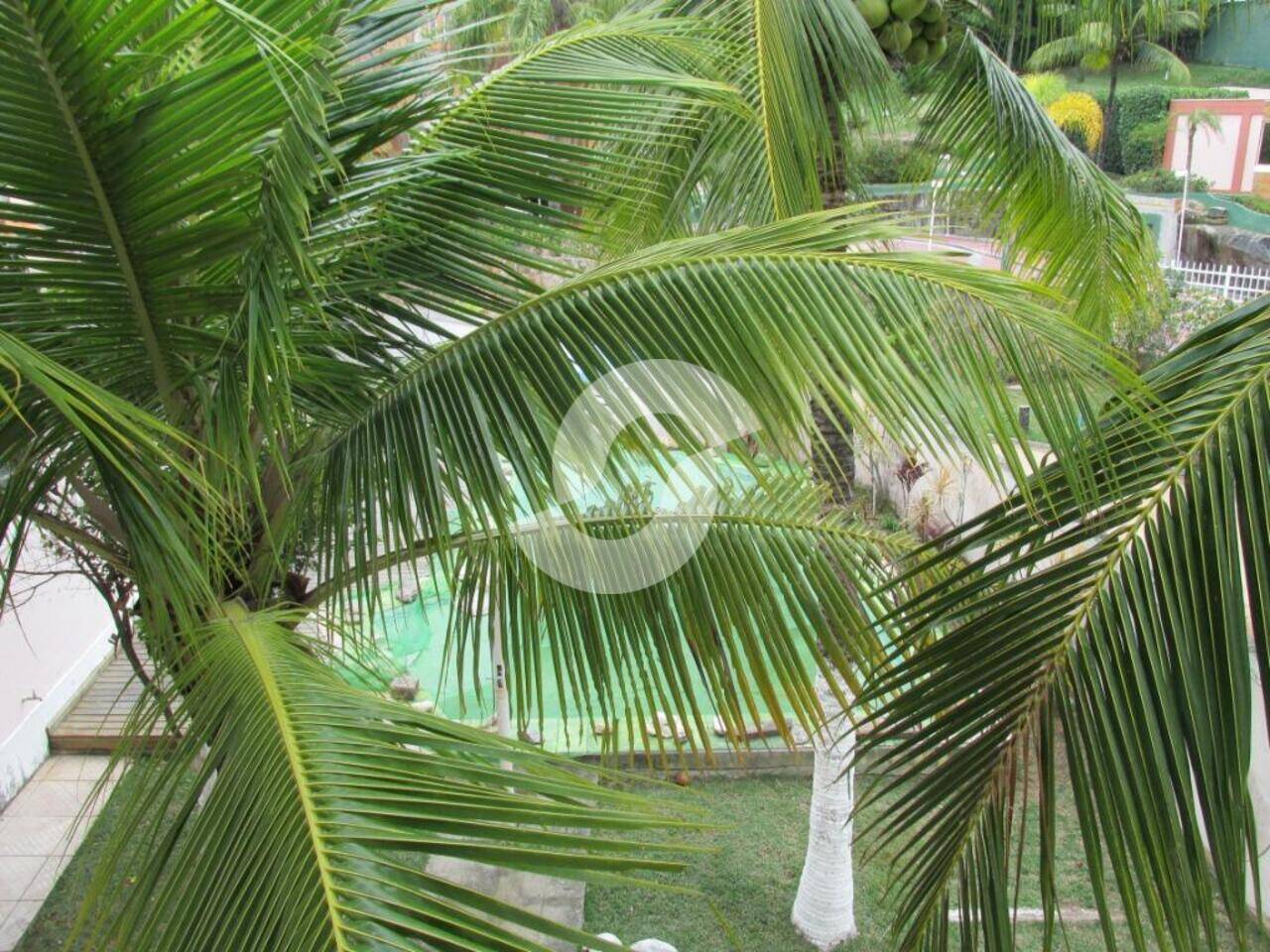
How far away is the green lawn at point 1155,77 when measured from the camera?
818 inches

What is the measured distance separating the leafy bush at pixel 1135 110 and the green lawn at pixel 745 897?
1753 centimetres

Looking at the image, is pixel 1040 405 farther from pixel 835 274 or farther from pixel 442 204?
pixel 442 204

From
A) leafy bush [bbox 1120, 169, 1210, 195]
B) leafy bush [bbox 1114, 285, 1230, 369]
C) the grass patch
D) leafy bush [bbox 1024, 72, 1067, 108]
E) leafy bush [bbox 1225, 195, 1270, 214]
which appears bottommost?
the grass patch

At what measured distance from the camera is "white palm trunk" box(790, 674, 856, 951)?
4.79 meters

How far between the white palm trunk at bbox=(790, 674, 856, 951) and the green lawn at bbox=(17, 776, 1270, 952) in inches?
4.3

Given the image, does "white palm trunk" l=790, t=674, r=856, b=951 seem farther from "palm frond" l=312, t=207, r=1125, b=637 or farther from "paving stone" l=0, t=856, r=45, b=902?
"paving stone" l=0, t=856, r=45, b=902

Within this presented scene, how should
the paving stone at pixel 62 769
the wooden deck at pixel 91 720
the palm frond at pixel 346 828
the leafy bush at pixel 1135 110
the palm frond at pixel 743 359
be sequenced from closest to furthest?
the palm frond at pixel 346 828 < the palm frond at pixel 743 359 < the paving stone at pixel 62 769 < the wooden deck at pixel 91 720 < the leafy bush at pixel 1135 110

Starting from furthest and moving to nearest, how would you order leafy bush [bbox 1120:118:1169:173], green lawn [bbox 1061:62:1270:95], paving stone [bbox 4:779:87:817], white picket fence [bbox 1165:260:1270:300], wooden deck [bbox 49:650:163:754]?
green lawn [bbox 1061:62:1270:95] < leafy bush [bbox 1120:118:1169:173] < white picket fence [bbox 1165:260:1270:300] < wooden deck [bbox 49:650:163:754] < paving stone [bbox 4:779:87:817]

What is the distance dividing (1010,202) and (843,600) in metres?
2.18

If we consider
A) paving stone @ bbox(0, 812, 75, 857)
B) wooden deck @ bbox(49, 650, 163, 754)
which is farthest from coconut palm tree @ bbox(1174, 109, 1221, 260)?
paving stone @ bbox(0, 812, 75, 857)

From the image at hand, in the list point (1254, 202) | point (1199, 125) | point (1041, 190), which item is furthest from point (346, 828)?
point (1199, 125)

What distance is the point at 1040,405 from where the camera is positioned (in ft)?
5.05

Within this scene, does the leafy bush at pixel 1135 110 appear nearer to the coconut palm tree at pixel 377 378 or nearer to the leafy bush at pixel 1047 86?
the leafy bush at pixel 1047 86

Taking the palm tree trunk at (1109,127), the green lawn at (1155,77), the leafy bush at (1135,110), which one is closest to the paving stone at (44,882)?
the palm tree trunk at (1109,127)
